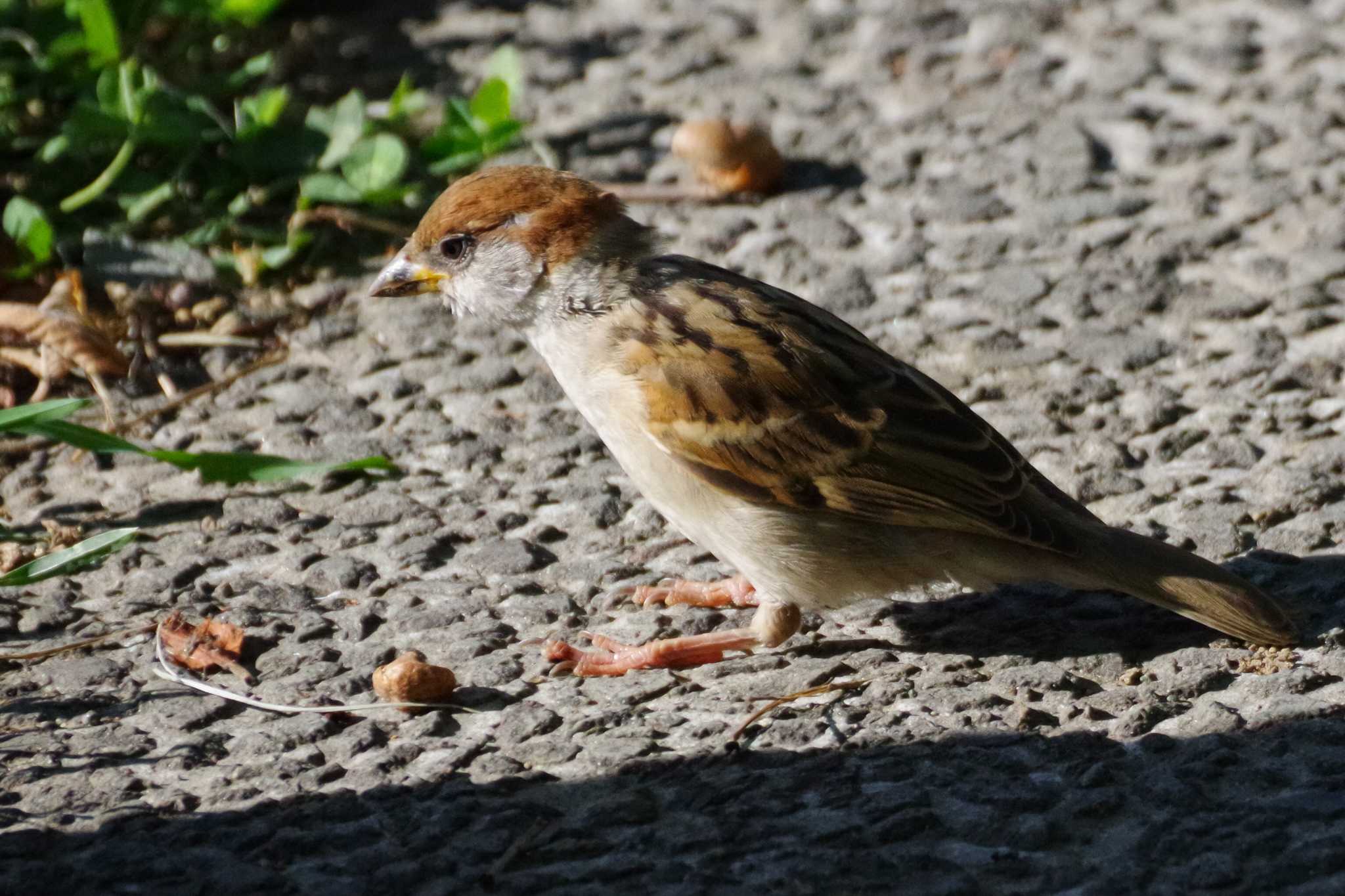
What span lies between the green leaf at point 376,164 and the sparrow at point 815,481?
73.4 inches

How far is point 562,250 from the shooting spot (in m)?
4.19

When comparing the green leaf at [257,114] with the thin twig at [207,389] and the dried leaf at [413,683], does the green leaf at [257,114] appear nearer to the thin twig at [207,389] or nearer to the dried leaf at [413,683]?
the thin twig at [207,389]

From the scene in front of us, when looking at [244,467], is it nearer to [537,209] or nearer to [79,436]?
[79,436]

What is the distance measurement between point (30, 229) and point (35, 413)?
1.45 meters

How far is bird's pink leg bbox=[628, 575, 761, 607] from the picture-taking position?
4.09 metres

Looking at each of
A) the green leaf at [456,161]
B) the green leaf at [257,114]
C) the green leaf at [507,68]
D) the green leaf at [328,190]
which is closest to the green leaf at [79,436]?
the green leaf at [328,190]

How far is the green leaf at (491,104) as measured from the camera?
5.87 m

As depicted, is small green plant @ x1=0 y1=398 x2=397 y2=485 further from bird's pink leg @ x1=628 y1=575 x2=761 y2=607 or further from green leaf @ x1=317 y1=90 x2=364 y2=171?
green leaf @ x1=317 y1=90 x2=364 y2=171

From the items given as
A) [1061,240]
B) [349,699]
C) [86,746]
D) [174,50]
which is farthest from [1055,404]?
[174,50]

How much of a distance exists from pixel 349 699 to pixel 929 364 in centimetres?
221

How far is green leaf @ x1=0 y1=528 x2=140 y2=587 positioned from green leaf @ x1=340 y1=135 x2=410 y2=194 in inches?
79.2

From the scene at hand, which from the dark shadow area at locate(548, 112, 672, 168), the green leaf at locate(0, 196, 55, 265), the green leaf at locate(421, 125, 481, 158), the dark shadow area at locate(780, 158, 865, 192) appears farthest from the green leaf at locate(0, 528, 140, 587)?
the dark shadow area at locate(780, 158, 865, 192)

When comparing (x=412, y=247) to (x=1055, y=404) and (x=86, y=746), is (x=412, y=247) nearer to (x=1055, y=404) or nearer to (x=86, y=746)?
(x=86, y=746)

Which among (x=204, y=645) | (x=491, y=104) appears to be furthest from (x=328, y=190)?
(x=204, y=645)
